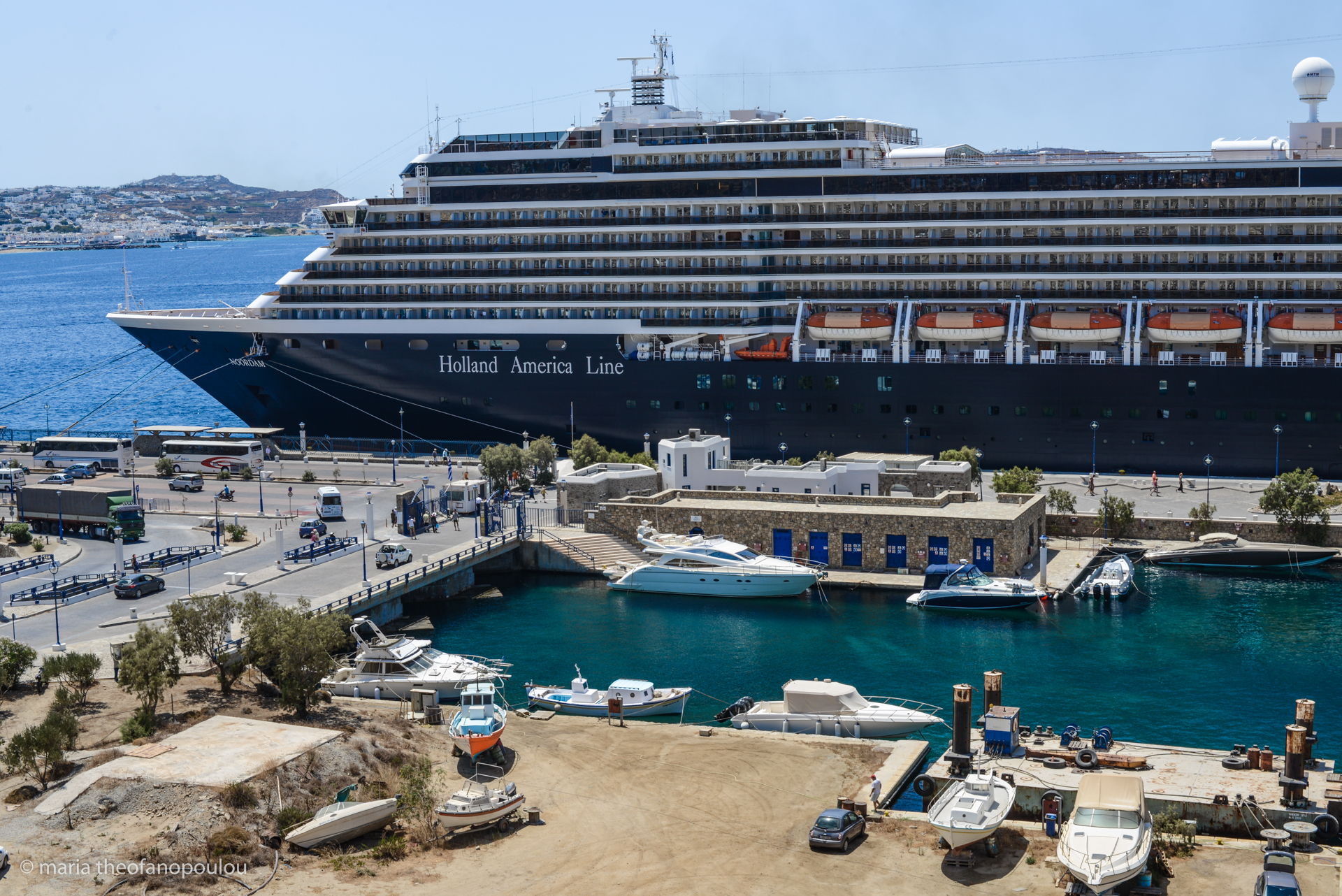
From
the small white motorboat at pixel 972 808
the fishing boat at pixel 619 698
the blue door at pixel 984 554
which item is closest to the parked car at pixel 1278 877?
the small white motorboat at pixel 972 808

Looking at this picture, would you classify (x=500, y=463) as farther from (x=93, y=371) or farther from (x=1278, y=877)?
(x=93, y=371)

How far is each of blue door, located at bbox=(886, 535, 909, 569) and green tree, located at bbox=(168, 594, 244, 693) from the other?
67.3 ft

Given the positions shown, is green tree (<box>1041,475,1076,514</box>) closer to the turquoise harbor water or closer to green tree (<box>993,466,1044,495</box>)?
green tree (<box>993,466,1044,495</box>)

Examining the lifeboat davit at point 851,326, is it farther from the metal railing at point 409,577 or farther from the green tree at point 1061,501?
the metal railing at point 409,577

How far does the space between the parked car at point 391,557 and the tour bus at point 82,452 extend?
20.6 meters

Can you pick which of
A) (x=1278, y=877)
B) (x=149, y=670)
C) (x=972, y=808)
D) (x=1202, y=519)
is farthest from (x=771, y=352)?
(x=1278, y=877)

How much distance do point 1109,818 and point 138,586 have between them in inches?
1020

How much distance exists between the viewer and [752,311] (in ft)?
189

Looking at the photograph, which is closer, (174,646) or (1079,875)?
(1079,875)

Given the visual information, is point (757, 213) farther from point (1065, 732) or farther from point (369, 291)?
point (1065, 732)

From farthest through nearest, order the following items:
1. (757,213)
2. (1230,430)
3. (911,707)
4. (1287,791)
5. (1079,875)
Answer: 1. (757,213)
2. (1230,430)
3. (911,707)
4. (1287,791)
5. (1079,875)

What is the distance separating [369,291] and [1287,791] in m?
44.6

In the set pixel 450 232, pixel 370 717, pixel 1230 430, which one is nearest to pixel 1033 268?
pixel 1230 430

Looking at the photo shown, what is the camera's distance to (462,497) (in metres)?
50.4
